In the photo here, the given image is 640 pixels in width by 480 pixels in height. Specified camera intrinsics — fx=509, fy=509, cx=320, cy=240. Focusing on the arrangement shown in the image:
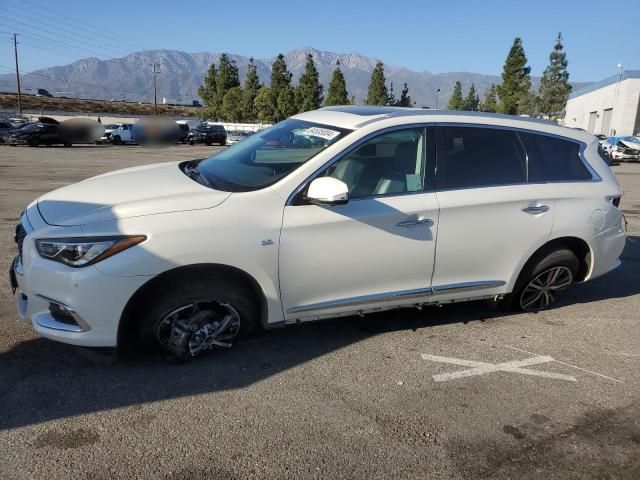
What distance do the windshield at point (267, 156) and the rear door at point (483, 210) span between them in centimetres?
94

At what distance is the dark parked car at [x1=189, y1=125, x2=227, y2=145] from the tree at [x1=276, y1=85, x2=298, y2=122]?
19123 millimetres

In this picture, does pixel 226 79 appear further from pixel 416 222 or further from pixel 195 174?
pixel 416 222

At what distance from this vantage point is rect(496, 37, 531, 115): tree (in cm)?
5412

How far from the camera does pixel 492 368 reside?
3.62m

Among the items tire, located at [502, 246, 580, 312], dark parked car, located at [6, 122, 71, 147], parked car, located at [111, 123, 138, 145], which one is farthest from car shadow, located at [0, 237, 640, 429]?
parked car, located at [111, 123, 138, 145]

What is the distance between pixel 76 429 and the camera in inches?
109

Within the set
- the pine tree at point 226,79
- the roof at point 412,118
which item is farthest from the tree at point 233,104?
the roof at point 412,118

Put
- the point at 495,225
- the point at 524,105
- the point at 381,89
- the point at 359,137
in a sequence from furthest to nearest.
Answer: the point at 381,89, the point at 524,105, the point at 495,225, the point at 359,137

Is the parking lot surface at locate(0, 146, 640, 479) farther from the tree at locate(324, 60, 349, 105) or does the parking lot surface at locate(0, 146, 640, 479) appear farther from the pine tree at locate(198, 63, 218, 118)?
the pine tree at locate(198, 63, 218, 118)

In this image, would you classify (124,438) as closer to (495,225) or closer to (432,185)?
(432,185)

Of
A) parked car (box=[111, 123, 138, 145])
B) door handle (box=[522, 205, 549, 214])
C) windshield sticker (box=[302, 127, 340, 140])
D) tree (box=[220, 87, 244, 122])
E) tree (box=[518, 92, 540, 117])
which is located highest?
tree (box=[518, 92, 540, 117])

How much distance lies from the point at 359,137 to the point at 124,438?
94.6 inches

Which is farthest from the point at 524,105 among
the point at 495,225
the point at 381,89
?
the point at 495,225

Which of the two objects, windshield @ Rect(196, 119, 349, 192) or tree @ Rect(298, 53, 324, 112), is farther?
tree @ Rect(298, 53, 324, 112)
